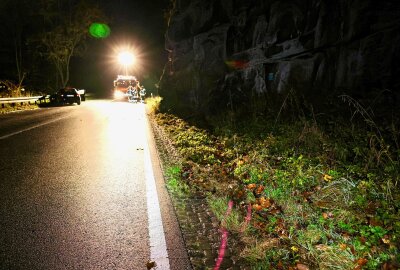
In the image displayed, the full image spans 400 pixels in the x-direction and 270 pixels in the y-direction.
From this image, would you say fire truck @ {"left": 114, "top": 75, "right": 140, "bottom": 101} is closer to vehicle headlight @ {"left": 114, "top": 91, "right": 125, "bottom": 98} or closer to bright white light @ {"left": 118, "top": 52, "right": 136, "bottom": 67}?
vehicle headlight @ {"left": 114, "top": 91, "right": 125, "bottom": 98}

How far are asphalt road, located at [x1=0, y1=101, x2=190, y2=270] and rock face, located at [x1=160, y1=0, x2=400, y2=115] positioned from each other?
619 centimetres

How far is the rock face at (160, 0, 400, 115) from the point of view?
9.00 metres

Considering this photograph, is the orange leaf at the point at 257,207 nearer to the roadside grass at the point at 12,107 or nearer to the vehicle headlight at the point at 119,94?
the roadside grass at the point at 12,107

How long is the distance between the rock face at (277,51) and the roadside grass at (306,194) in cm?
240

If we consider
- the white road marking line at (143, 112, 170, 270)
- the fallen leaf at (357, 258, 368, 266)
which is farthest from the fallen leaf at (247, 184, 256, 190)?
the fallen leaf at (357, 258, 368, 266)

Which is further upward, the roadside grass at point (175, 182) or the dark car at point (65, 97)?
the dark car at point (65, 97)

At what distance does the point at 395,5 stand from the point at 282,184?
676 centimetres

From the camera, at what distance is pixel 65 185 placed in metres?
5.80

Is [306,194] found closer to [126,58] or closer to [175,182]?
[175,182]

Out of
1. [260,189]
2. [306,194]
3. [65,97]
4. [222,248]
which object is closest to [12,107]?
[65,97]

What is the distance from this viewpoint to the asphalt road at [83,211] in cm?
350

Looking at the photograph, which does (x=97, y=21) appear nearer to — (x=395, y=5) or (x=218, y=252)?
(x=395, y=5)

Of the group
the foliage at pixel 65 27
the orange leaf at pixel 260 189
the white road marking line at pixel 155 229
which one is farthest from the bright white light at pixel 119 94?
the orange leaf at pixel 260 189

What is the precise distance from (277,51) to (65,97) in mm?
19065
